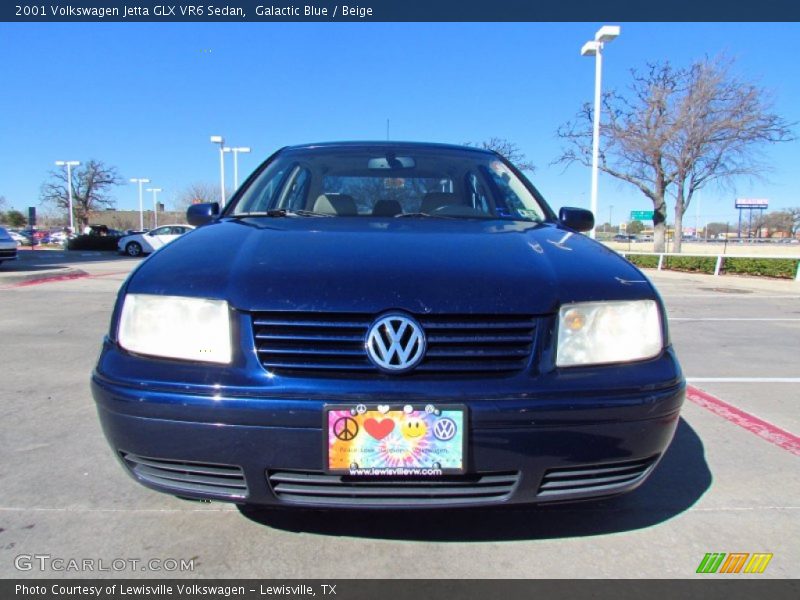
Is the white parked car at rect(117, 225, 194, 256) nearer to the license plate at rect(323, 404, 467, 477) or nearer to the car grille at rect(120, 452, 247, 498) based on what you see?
the car grille at rect(120, 452, 247, 498)

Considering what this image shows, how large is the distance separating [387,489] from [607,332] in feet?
2.88

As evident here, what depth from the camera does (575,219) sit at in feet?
10.0

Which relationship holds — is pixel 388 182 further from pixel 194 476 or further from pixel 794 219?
pixel 794 219

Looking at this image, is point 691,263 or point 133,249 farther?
point 133,249

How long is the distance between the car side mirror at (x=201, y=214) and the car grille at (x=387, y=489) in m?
1.79

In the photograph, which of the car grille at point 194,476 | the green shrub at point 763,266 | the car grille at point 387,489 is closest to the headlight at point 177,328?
the car grille at point 194,476

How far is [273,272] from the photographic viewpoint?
1.92m

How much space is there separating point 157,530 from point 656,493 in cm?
212

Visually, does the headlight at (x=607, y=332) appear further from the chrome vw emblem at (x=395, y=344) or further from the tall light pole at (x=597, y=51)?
the tall light pole at (x=597, y=51)

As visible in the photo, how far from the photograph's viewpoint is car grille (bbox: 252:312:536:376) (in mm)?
1769

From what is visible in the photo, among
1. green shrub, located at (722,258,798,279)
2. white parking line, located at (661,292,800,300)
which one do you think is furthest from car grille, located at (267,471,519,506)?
green shrub, located at (722,258,798,279)

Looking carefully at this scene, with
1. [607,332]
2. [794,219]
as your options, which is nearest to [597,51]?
[607,332]

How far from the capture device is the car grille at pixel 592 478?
6.03ft
